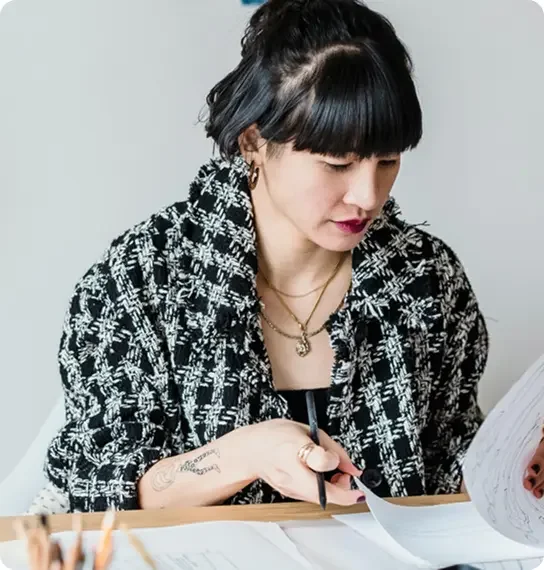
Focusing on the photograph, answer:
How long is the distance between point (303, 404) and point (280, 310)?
0.38 feet

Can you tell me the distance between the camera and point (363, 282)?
89 cm

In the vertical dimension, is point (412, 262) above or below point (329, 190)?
below

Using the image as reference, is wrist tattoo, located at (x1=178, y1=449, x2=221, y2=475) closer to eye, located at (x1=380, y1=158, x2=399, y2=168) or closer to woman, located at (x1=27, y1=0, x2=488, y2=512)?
woman, located at (x1=27, y1=0, x2=488, y2=512)

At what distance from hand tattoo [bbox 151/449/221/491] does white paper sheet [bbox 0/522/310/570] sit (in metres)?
0.12

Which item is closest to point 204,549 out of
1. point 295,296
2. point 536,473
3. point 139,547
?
point 139,547

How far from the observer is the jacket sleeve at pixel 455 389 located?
93 cm

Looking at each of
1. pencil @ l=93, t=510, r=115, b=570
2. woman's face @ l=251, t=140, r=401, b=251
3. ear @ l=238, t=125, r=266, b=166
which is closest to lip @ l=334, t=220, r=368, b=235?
woman's face @ l=251, t=140, r=401, b=251

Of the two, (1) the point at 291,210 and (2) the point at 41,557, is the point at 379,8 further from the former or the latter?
Answer: (2) the point at 41,557

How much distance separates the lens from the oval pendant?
35.5 inches

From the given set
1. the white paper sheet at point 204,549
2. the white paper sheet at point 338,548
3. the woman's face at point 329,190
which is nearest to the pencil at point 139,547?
the white paper sheet at point 204,549

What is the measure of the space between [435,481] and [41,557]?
50 cm

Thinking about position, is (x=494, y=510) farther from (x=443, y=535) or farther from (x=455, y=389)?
(x=455, y=389)

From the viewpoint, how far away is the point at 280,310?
923mm

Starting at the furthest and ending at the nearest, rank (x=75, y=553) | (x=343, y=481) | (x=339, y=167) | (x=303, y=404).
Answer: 1. (x=303, y=404)
2. (x=339, y=167)
3. (x=343, y=481)
4. (x=75, y=553)
